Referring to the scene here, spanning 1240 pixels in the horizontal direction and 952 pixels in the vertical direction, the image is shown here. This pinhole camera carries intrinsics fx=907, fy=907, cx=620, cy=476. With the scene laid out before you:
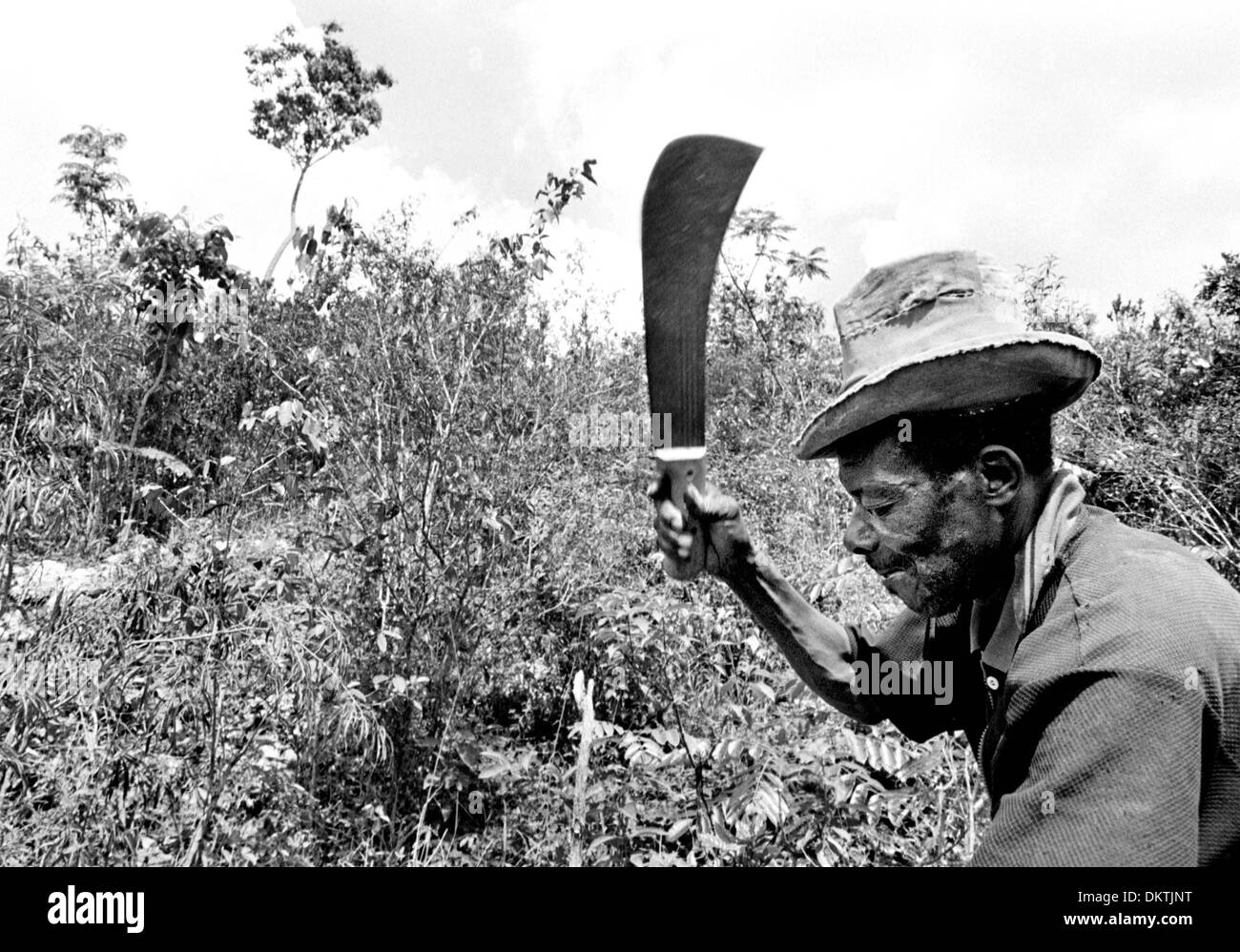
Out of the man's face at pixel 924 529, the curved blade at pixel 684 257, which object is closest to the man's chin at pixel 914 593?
the man's face at pixel 924 529

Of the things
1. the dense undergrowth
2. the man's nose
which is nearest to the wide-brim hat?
the man's nose

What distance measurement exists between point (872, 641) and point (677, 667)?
2510 millimetres

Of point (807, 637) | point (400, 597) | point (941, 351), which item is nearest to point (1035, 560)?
point (941, 351)

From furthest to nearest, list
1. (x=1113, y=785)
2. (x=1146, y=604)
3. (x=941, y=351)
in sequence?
(x=941, y=351) < (x=1146, y=604) < (x=1113, y=785)

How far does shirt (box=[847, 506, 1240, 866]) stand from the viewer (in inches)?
41.4

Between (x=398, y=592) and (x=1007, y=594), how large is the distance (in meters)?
3.08

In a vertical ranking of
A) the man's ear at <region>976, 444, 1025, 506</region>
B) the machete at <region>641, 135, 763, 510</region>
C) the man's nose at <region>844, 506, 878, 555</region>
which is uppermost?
→ the machete at <region>641, 135, 763, 510</region>

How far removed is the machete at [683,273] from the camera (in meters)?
1.54

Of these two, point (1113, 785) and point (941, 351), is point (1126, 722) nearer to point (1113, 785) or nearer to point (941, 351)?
point (1113, 785)

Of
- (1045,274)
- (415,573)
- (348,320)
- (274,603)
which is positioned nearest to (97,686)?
(274,603)

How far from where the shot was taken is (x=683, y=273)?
5.23ft

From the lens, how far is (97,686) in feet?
10.2

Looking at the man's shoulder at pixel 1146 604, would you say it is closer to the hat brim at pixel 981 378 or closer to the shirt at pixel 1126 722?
the shirt at pixel 1126 722

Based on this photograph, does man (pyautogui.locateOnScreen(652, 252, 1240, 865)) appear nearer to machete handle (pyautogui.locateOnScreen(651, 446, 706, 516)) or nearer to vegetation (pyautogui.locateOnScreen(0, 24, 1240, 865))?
machete handle (pyautogui.locateOnScreen(651, 446, 706, 516))
